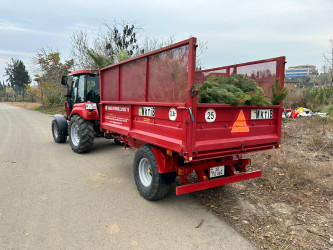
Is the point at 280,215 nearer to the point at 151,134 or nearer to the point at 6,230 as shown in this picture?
the point at 151,134

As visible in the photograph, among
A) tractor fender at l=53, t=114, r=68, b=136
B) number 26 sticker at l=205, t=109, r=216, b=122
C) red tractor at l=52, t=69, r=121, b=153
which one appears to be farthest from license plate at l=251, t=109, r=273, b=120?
tractor fender at l=53, t=114, r=68, b=136

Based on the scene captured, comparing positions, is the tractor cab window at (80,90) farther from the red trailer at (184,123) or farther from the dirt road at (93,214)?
the red trailer at (184,123)

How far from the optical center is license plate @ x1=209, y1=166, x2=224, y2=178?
11.7ft

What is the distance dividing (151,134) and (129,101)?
0.99 metres

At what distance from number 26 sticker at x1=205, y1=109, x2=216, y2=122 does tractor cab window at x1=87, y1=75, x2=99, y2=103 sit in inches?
183

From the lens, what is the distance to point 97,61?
8.11m

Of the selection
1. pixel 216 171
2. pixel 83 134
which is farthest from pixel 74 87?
pixel 216 171

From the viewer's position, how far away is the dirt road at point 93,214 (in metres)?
2.76

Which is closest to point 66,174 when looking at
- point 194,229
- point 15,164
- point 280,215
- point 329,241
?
point 15,164

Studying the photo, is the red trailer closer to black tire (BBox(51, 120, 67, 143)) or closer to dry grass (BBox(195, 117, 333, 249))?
dry grass (BBox(195, 117, 333, 249))

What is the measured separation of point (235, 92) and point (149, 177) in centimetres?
193

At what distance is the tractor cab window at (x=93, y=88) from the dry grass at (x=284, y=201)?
432 centimetres

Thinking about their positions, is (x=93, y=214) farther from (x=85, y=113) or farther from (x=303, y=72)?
(x=303, y=72)

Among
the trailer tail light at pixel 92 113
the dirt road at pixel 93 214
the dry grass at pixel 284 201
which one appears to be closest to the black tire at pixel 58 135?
the trailer tail light at pixel 92 113
